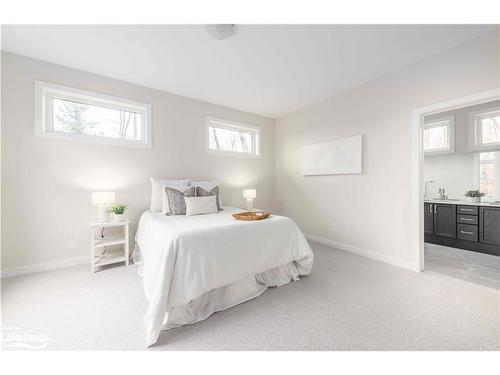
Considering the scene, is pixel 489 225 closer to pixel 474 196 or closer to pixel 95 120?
pixel 474 196

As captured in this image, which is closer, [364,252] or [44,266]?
[44,266]

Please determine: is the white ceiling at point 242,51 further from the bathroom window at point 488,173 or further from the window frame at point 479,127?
the bathroom window at point 488,173

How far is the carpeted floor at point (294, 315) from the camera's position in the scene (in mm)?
1359

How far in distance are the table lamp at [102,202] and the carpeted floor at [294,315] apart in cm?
72

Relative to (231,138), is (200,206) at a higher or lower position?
lower

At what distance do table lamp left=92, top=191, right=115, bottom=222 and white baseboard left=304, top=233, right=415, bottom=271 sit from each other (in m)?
3.38

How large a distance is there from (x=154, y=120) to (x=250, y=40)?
1.99 m

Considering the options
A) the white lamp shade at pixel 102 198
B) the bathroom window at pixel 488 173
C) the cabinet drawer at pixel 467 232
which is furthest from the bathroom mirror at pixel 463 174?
the white lamp shade at pixel 102 198

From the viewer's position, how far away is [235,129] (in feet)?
13.9

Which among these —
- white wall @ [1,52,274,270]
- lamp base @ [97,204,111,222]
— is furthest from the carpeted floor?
lamp base @ [97,204,111,222]

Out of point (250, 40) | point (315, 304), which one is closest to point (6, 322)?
point (315, 304)

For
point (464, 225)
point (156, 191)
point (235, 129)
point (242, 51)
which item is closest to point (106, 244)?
point (156, 191)

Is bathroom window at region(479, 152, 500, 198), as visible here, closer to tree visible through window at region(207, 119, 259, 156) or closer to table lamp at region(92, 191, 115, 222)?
tree visible through window at region(207, 119, 259, 156)

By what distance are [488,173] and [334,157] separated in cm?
264
